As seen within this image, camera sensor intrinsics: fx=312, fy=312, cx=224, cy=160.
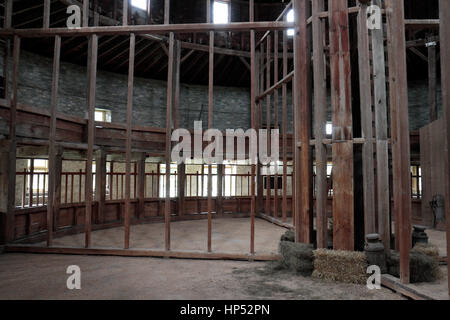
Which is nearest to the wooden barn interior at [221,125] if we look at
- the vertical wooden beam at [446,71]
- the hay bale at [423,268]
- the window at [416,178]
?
the vertical wooden beam at [446,71]

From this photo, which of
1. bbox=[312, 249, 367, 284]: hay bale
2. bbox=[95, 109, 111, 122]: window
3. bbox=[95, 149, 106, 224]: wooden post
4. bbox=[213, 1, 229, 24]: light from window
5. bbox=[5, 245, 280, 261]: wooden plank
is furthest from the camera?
bbox=[213, 1, 229, 24]: light from window

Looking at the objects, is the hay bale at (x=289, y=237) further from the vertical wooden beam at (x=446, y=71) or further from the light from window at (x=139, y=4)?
the light from window at (x=139, y=4)

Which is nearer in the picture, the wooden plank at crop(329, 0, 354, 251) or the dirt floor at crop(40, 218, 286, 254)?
the wooden plank at crop(329, 0, 354, 251)

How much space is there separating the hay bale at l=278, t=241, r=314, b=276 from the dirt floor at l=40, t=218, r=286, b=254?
3.80 ft

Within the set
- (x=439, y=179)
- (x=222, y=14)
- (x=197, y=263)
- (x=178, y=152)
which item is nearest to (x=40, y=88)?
(x=178, y=152)

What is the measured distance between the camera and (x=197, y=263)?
17.6ft

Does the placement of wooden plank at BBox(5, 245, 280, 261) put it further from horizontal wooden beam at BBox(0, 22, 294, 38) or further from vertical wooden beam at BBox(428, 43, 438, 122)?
vertical wooden beam at BBox(428, 43, 438, 122)

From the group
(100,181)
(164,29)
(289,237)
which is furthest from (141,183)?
(289,237)

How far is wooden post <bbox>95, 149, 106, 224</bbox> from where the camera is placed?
8891 mm

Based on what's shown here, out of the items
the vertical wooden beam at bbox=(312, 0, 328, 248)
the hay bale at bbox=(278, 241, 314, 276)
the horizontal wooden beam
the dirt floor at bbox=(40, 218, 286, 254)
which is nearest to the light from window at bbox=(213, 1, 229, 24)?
the horizontal wooden beam

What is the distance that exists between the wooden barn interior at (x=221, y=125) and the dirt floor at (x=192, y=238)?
0.06 metres

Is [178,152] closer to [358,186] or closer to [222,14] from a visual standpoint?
[358,186]

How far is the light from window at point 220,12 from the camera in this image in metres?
15.7
